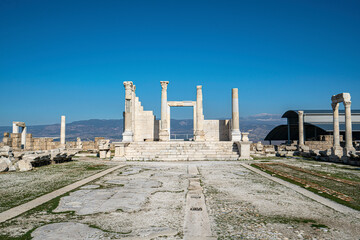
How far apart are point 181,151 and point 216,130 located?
449 inches

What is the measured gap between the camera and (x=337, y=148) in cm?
2045

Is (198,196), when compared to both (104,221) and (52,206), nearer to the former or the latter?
(104,221)

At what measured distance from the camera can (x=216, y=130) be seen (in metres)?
29.9

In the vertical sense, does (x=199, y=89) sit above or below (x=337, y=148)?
above

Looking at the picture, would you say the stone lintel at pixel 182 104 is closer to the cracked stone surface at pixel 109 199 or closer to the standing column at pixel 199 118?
the standing column at pixel 199 118

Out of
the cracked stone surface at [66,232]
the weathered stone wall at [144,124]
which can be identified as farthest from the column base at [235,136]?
the cracked stone surface at [66,232]

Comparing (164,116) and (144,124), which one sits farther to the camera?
(144,124)

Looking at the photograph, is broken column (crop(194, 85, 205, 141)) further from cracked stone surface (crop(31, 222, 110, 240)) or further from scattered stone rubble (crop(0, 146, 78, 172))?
cracked stone surface (crop(31, 222, 110, 240))

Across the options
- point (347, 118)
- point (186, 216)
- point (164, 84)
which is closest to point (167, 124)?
point (164, 84)

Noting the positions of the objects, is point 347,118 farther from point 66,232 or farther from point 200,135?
point 66,232

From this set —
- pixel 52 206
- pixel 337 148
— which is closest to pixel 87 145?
pixel 337 148

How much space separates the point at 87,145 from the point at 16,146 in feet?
23.6

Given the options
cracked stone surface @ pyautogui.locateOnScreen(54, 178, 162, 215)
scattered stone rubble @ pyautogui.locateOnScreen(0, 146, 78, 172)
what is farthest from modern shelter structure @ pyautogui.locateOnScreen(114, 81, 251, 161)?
cracked stone surface @ pyautogui.locateOnScreen(54, 178, 162, 215)

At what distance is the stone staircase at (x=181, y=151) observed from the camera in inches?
718
